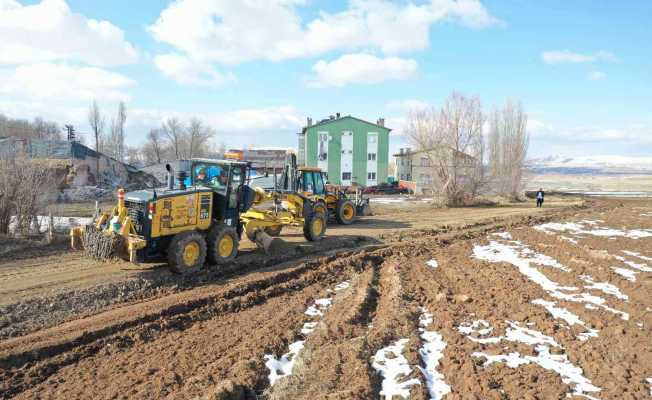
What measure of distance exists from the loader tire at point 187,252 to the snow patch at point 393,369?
4424 millimetres

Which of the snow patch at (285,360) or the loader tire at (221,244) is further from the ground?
the loader tire at (221,244)

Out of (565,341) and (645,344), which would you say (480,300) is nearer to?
(565,341)

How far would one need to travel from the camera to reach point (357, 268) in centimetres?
1041

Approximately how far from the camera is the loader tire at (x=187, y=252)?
8711 mm

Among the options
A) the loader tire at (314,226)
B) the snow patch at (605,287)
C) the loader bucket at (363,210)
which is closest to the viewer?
the snow patch at (605,287)

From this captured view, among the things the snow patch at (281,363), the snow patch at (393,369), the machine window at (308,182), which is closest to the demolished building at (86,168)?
the machine window at (308,182)

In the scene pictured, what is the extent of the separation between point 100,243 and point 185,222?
1.59 metres

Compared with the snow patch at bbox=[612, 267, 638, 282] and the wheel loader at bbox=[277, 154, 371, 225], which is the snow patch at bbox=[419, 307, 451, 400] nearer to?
the snow patch at bbox=[612, 267, 638, 282]

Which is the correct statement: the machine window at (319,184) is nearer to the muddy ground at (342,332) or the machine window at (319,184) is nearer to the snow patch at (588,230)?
the muddy ground at (342,332)

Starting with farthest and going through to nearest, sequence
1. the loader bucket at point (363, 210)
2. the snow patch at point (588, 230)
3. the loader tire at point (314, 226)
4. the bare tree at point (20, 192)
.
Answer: the loader bucket at point (363, 210) < the snow patch at point (588, 230) < the loader tire at point (314, 226) < the bare tree at point (20, 192)

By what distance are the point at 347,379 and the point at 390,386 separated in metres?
0.46

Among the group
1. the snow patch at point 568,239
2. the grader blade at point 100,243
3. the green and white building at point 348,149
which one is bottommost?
the snow patch at point 568,239

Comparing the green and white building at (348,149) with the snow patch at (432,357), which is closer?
the snow patch at (432,357)

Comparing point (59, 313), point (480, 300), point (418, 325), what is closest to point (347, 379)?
point (418, 325)
